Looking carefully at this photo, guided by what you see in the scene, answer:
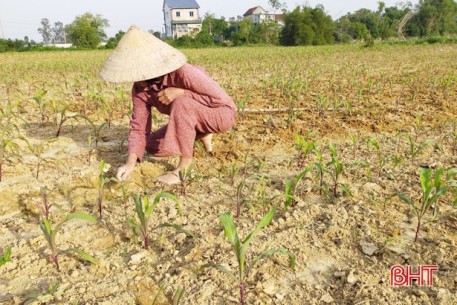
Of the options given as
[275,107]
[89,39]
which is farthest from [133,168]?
[89,39]

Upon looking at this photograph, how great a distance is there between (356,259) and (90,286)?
117 cm

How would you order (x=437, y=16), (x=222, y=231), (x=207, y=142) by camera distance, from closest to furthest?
1. (x=222, y=231)
2. (x=207, y=142)
3. (x=437, y=16)

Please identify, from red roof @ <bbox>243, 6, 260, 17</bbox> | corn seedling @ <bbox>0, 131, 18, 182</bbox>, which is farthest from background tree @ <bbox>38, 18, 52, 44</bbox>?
corn seedling @ <bbox>0, 131, 18, 182</bbox>

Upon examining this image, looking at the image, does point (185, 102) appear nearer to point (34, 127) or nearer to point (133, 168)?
point (133, 168)

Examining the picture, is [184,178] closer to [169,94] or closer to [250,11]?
[169,94]

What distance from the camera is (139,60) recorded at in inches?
93.3

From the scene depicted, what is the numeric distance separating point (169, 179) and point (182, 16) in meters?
64.1

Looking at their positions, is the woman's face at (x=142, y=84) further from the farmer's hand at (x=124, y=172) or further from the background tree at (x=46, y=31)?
→ the background tree at (x=46, y=31)

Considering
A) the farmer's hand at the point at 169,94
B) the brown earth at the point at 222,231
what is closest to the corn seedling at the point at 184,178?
the brown earth at the point at 222,231

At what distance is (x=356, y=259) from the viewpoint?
5.61 feet

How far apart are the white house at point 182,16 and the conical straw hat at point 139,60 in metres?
60.5

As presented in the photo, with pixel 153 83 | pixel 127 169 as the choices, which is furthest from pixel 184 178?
pixel 153 83

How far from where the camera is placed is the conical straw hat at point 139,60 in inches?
92.0

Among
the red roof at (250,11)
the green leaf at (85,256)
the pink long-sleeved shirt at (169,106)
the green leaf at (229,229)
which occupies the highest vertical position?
the red roof at (250,11)
